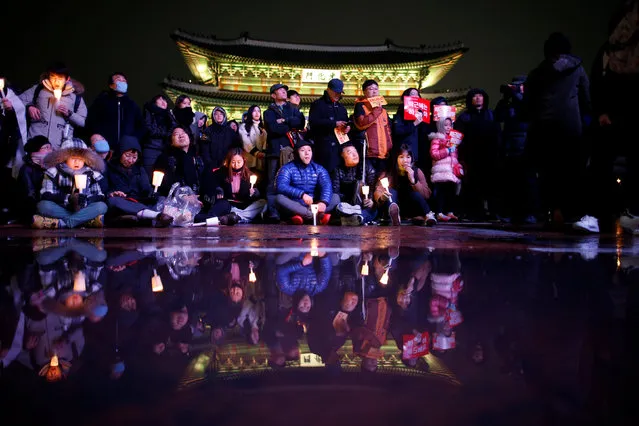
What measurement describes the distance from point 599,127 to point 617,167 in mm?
410

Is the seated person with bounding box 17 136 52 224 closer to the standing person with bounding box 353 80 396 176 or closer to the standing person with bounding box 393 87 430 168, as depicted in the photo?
the standing person with bounding box 353 80 396 176

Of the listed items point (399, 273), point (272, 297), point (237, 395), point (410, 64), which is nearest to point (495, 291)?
point (399, 273)

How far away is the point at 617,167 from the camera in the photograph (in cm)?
375

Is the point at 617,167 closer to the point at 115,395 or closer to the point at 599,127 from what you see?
the point at 599,127

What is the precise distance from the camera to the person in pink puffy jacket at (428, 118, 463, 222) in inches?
240

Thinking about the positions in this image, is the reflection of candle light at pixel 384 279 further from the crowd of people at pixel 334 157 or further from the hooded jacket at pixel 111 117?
the hooded jacket at pixel 111 117

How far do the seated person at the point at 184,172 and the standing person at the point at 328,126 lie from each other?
1.36m

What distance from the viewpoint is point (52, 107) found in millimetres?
5094

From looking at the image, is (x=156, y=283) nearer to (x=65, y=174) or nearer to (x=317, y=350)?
(x=317, y=350)

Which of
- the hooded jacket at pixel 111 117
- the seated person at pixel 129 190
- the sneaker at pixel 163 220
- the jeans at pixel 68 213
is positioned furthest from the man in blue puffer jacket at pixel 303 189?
the hooded jacket at pixel 111 117

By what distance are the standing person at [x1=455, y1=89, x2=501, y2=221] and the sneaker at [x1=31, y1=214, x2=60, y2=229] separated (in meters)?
5.02

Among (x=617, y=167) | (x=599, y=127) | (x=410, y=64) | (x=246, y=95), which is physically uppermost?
(x=410, y=64)

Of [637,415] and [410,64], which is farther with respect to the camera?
[410,64]

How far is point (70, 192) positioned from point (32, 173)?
98cm
